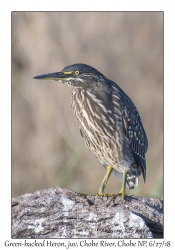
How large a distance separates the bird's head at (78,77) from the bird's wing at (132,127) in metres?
0.30

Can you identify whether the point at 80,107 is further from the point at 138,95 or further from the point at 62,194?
the point at 138,95

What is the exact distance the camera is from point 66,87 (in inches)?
398

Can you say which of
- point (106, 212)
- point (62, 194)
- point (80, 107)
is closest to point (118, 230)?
point (106, 212)

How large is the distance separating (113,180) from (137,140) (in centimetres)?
440

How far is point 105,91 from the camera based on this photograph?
6121 mm

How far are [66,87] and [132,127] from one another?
13.2 ft

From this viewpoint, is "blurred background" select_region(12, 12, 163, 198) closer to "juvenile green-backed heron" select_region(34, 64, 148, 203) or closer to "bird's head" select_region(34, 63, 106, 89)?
"juvenile green-backed heron" select_region(34, 64, 148, 203)

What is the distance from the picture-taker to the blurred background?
10.1m

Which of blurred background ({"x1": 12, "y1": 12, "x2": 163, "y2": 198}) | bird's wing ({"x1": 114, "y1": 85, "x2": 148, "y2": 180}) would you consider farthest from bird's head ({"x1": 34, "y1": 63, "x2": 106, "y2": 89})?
blurred background ({"x1": 12, "y1": 12, "x2": 163, "y2": 198})

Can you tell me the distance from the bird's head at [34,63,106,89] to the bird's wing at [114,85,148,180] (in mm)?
298

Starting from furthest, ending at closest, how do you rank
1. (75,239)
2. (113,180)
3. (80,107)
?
(113,180), (80,107), (75,239)

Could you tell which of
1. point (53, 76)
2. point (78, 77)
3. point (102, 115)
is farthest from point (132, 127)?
point (53, 76)

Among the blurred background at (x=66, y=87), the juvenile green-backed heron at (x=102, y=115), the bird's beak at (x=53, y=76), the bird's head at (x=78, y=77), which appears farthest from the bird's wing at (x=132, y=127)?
the blurred background at (x=66, y=87)

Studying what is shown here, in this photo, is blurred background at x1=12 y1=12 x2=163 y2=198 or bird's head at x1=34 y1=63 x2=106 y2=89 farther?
blurred background at x1=12 y1=12 x2=163 y2=198
